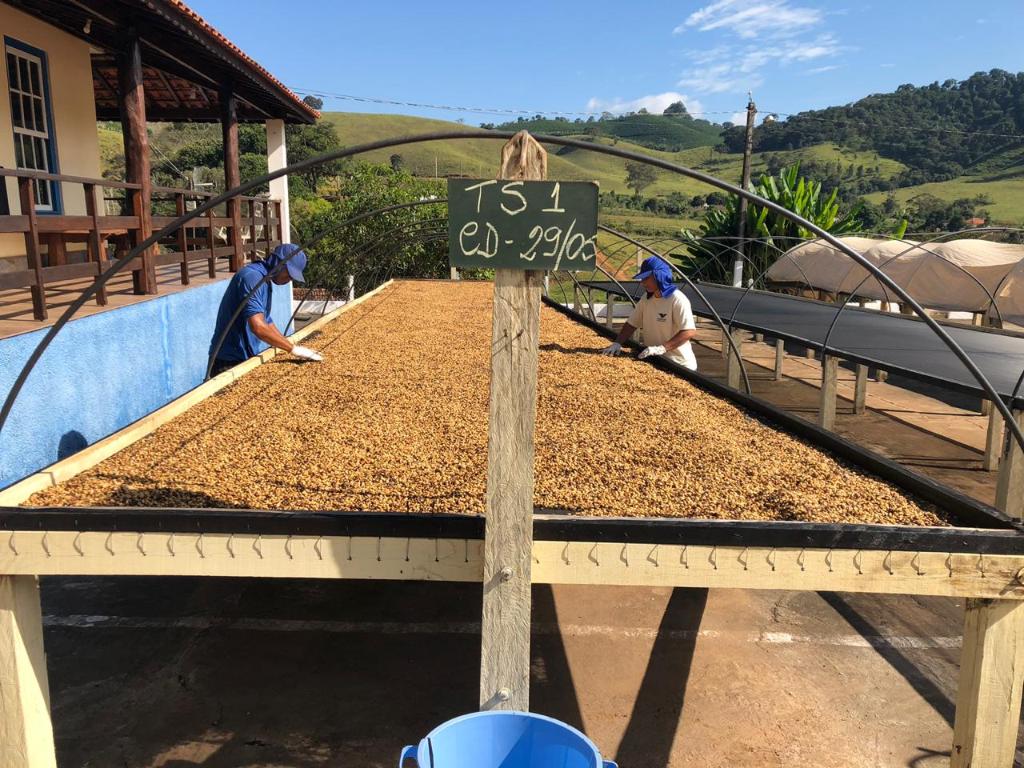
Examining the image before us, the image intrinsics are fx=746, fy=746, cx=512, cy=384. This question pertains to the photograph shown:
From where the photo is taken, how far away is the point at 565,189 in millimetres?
1551

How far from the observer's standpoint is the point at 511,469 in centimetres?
165

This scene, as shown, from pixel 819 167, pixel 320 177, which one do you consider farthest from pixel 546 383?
pixel 819 167

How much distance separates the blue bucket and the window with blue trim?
687 cm

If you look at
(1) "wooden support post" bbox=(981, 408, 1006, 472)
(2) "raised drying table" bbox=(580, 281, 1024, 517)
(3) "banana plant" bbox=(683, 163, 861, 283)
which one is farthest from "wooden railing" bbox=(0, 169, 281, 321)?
(3) "banana plant" bbox=(683, 163, 861, 283)

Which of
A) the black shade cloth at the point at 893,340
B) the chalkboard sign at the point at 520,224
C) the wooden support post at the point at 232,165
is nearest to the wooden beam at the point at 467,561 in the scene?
the chalkboard sign at the point at 520,224

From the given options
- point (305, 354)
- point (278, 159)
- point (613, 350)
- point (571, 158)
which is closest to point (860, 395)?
point (613, 350)

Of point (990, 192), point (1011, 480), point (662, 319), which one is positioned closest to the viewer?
point (1011, 480)

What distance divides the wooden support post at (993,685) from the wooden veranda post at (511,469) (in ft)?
3.40

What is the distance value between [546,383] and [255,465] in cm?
199

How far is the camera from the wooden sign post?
1560mm

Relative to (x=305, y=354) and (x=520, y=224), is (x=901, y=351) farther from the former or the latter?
(x=520, y=224)

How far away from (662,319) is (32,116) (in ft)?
19.7

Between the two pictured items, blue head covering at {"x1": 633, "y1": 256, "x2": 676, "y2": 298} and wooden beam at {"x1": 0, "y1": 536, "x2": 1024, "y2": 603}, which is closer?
wooden beam at {"x1": 0, "y1": 536, "x2": 1024, "y2": 603}

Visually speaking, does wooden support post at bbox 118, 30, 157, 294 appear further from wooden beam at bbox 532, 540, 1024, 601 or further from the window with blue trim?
wooden beam at bbox 532, 540, 1024, 601
